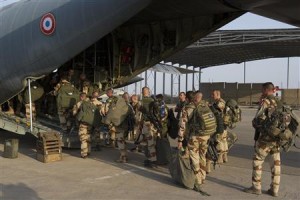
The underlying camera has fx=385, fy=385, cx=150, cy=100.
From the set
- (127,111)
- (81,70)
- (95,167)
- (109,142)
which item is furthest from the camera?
(81,70)

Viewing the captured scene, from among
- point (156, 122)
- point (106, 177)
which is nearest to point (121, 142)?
point (156, 122)

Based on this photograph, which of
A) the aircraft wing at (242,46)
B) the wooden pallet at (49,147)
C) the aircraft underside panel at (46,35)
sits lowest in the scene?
the wooden pallet at (49,147)

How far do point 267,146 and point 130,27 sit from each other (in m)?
6.46

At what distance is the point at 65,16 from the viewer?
323 inches

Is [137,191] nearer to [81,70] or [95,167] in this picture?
[95,167]

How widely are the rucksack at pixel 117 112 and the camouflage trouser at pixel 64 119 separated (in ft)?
5.53

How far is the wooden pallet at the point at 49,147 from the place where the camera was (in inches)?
331

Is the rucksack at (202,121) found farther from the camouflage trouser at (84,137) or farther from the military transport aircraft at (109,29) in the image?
the camouflage trouser at (84,137)

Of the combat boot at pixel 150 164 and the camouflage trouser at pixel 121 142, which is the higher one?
the camouflage trouser at pixel 121 142

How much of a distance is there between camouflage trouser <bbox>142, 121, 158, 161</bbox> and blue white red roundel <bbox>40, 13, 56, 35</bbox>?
2.88m

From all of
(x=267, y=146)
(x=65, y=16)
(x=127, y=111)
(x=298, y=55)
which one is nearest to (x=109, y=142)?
(x=127, y=111)

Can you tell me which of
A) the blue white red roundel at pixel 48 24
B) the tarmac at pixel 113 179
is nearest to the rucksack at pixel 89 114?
the tarmac at pixel 113 179

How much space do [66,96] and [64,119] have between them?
607 mm

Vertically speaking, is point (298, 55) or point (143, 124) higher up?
point (298, 55)
